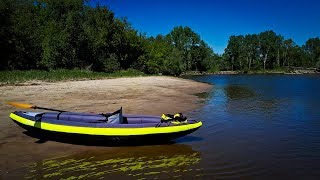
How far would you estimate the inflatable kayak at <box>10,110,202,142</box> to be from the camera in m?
9.66

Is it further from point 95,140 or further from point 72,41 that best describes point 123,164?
point 72,41

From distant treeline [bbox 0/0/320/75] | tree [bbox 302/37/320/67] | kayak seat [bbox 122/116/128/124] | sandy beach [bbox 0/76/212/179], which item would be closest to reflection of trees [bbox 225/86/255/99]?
sandy beach [bbox 0/76/212/179]

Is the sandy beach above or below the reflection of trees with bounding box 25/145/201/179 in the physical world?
above

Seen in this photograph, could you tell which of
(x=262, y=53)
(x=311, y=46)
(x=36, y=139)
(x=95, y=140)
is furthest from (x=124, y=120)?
(x=311, y=46)

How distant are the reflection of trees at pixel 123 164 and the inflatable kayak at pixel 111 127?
0.49m

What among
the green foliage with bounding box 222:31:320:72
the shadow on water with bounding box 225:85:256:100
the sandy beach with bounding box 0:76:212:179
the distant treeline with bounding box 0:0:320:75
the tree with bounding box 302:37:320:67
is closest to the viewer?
the sandy beach with bounding box 0:76:212:179

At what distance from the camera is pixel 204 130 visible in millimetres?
13070

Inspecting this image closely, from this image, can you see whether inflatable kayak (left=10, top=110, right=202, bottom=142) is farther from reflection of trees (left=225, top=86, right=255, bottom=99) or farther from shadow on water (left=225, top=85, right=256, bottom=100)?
reflection of trees (left=225, top=86, right=255, bottom=99)

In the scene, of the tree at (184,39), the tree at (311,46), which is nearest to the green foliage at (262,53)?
the tree at (311,46)

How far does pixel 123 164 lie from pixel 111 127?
56.5 inches

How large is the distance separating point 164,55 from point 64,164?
2746 inches

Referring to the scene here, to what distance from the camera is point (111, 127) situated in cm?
970

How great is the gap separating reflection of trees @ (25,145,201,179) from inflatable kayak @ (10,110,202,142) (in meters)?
0.49

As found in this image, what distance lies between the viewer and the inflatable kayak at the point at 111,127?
966 cm
